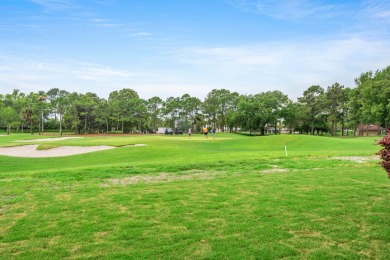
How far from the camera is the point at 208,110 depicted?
99312 millimetres

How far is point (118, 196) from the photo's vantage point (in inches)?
351

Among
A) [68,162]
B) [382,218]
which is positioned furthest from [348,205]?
[68,162]

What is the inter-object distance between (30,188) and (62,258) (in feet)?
22.9

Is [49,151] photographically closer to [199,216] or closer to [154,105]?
[199,216]

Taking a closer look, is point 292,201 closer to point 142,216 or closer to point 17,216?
point 142,216

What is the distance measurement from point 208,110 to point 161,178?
287ft

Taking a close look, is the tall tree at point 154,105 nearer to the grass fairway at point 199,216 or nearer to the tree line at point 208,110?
the tree line at point 208,110

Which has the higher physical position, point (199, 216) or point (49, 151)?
point (199, 216)

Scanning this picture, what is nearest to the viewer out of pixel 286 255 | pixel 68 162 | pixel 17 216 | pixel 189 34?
pixel 286 255

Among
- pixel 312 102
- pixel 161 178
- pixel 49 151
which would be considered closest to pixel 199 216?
pixel 161 178

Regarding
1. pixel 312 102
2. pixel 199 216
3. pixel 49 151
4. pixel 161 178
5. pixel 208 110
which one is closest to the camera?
pixel 199 216

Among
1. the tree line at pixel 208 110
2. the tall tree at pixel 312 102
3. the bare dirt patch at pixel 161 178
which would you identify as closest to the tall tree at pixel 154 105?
the tree line at pixel 208 110

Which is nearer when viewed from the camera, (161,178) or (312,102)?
(161,178)

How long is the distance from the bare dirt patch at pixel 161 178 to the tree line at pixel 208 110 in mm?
58322
